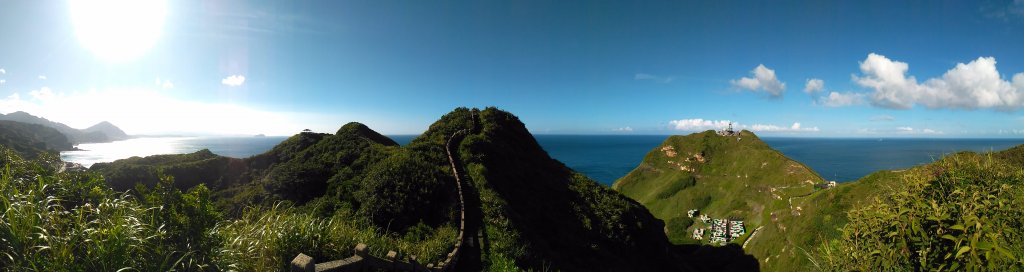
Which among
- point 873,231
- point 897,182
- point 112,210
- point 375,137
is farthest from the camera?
point 375,137

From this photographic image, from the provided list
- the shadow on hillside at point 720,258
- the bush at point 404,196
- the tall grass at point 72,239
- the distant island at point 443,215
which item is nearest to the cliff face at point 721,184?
the shadow on hillside at point 720,258

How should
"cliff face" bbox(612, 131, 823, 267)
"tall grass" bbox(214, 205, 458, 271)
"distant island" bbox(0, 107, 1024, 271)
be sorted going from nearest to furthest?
"distant island" bbox(0, 107, 1024, 271)
"tall grass" bbox(214, 205, 458, 271)
"cliff face" bbox(612, 131, 823, 267)

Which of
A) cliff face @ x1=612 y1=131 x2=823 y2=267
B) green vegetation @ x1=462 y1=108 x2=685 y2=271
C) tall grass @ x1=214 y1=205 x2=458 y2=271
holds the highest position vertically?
tall grass @ x1=214 y1=205 x2=458 y2=271

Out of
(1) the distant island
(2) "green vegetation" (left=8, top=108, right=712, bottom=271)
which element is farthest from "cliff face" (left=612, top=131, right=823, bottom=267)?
(2) "green vegetation" (left=8, top=108, right=712, bottom=271)

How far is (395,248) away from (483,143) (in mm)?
22670

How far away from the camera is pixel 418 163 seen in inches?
952

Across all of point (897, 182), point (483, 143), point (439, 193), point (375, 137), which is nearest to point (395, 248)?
point (439, 193)

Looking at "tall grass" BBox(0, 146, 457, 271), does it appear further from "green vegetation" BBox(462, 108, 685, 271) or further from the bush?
the bush

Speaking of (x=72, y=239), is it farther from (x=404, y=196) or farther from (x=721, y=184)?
(x=721, y=184)

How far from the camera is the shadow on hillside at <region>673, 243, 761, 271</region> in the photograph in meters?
50.2

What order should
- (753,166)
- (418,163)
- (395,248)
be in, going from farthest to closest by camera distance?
1. (753,166)
2. (418,163)
3. (395,248)

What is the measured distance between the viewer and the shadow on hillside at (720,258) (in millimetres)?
50188

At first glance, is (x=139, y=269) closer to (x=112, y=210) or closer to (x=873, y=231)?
(x=112, y=210)

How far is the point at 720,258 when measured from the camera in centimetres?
5562
